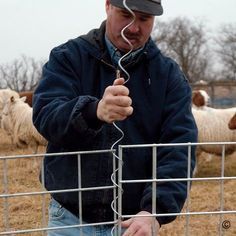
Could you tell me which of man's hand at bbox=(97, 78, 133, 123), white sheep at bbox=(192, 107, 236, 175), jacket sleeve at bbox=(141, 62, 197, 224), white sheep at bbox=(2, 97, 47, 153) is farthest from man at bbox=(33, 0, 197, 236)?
white sheep at bbox=(2, 97, 47, 153)

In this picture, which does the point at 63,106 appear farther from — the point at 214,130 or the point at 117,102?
the point at 214,130

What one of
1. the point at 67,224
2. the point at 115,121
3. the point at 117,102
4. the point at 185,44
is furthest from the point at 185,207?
the point at 185,44

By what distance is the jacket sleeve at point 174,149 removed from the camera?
1.63 m

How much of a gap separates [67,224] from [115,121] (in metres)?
0.50

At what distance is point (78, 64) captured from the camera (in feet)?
5.95

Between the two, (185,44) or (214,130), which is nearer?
(214,130)

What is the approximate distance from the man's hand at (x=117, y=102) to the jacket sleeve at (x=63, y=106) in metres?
0.10

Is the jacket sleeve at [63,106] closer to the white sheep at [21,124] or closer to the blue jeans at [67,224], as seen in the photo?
the blue jeans at [67,224]

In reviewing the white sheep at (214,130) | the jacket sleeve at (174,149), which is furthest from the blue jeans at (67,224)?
the white sheep at (214,130)

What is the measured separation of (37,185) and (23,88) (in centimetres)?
2291

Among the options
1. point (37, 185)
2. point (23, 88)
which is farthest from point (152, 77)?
point (23, 88)

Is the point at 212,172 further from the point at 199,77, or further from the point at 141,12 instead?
the point at 199,77

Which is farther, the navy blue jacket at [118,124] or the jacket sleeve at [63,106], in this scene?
the navy blue jacket at [118,124]

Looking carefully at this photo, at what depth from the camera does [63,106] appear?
1542 mm
